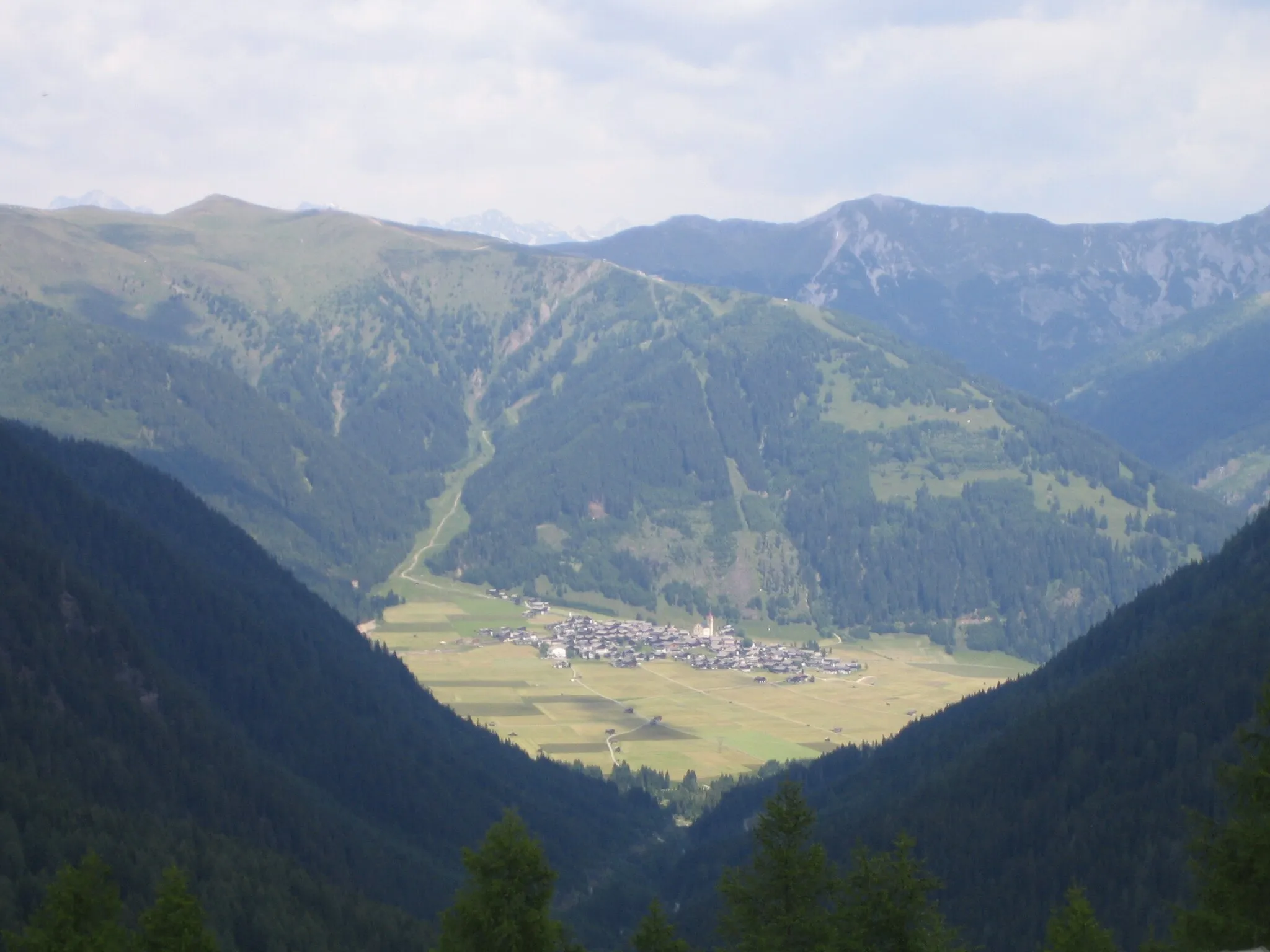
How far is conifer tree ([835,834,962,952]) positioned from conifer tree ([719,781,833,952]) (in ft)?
6.16

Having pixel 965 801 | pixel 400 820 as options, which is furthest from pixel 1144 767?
pixel 400 820

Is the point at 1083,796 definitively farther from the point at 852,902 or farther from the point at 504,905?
the point at 504,905

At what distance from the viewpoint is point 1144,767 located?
139m

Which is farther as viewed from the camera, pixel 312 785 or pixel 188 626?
pixel 188 626

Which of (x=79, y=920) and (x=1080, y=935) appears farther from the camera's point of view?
(x=1080, y=935)

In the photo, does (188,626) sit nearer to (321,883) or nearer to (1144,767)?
(321,883)

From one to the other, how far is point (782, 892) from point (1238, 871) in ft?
48.3

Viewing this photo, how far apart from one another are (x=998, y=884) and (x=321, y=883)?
5495cm

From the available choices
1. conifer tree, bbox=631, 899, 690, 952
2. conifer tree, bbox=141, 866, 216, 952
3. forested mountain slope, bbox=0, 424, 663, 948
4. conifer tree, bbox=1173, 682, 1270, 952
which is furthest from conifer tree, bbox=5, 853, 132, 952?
forested mountain slope, bbox=0, 424, 663, 948

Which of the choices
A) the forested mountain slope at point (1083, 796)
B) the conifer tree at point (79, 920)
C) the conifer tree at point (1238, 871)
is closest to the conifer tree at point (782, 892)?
the conifer tree at point (1238, 871)

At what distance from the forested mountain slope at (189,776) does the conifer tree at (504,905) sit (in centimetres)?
4892

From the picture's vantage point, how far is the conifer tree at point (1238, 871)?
45.4 m

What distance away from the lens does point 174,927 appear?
46.3 metres

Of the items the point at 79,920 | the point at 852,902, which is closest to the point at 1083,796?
the point at 852,902
